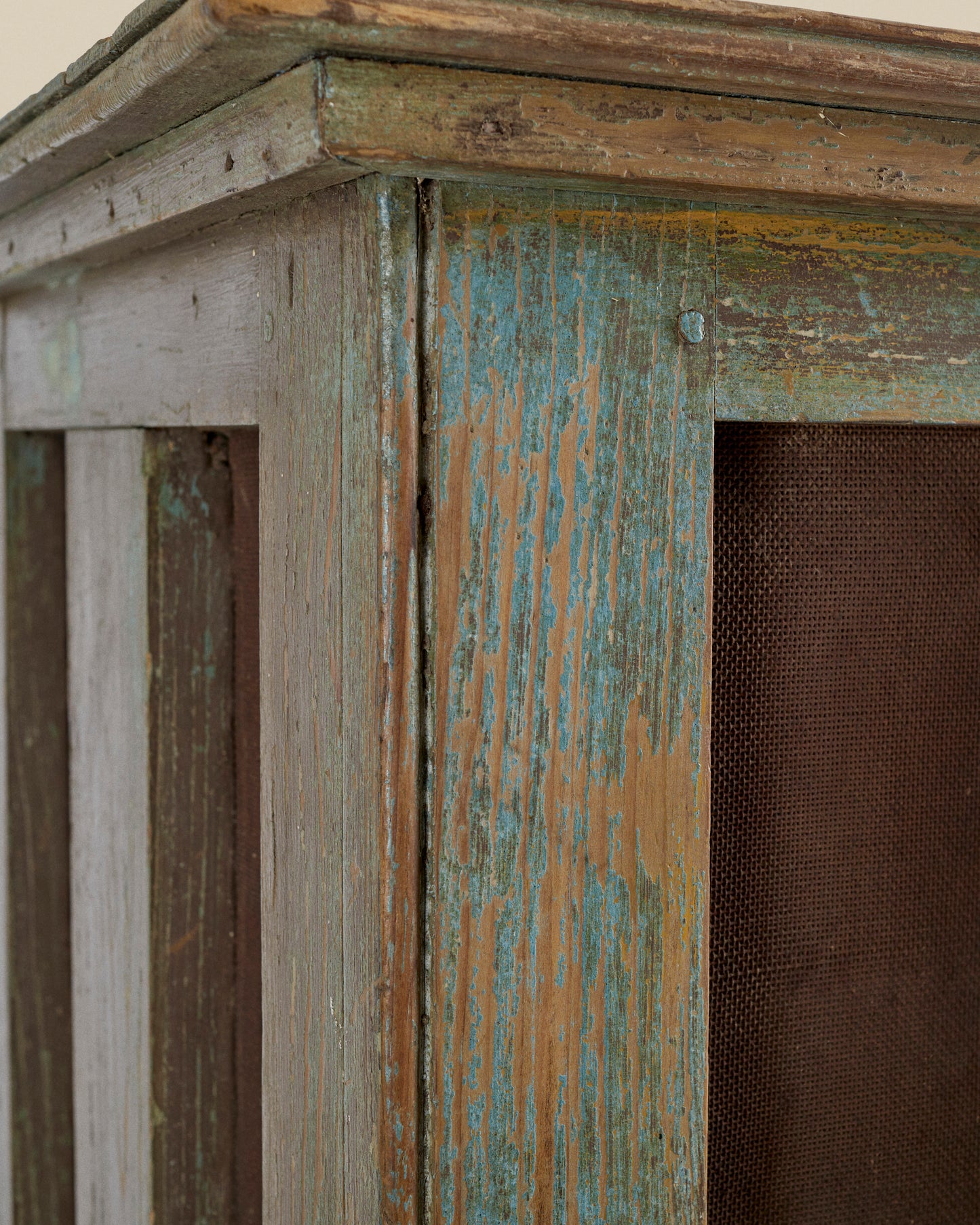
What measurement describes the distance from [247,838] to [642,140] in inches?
26.8

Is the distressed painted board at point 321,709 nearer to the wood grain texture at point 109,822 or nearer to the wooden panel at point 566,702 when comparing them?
the wooden panel at point 566,702

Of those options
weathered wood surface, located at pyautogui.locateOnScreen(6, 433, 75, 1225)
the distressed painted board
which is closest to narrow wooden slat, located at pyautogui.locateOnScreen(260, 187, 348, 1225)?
the distressed painted board

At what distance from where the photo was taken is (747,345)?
0.88 meters

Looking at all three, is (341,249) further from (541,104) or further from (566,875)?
(566,875)

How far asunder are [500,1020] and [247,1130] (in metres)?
0.49

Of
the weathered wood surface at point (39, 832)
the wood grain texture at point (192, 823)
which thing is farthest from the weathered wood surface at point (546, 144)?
the weathered wood surface at point (39, 832)

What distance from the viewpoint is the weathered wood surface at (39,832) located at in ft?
4.88

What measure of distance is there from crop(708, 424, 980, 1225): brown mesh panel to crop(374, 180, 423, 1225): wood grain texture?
26 centimetres

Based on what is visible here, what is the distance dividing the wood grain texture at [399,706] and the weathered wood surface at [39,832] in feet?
2.61

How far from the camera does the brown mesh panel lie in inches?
38.1

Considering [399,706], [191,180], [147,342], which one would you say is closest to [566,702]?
[399,706]

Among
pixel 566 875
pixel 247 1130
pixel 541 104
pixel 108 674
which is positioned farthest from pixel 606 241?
pixel 247 1130

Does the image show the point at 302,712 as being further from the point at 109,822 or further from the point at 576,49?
the point at 109,822

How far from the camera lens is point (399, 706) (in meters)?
0.77
